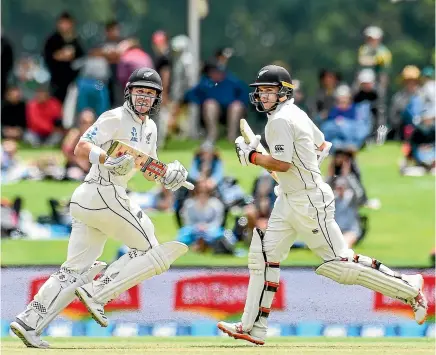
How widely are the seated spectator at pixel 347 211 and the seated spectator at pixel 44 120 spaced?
22.0 feet

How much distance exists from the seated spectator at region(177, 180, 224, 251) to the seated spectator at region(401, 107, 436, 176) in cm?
422

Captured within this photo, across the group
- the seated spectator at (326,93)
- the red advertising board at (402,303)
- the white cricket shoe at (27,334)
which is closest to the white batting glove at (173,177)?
the white cricket shoe at (27,334)

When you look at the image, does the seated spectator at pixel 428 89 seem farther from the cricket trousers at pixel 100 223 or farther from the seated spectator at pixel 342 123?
the cricket trousers at pixel 100 223

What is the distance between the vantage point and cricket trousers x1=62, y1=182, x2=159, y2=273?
10.3 metres

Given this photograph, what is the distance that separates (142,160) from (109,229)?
1.90ft

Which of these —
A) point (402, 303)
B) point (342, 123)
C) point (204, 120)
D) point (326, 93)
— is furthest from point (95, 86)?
point (402, 303)

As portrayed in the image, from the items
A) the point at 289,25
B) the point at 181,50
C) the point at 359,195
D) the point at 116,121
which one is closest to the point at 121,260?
the point at 116,121

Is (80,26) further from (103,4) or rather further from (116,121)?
(116,121)

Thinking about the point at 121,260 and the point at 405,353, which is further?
the point at 121,260

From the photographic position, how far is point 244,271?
1316 cm

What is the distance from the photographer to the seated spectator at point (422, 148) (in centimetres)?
1969

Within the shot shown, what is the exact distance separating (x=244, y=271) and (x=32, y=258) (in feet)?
13.5

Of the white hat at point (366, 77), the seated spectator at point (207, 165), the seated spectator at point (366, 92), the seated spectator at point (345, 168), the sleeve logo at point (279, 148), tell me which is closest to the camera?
the sleeve logo at point (279, 148)

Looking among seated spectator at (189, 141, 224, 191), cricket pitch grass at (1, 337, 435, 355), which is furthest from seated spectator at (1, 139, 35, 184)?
cricket pitch grass at (1, 337, 435, 355)
